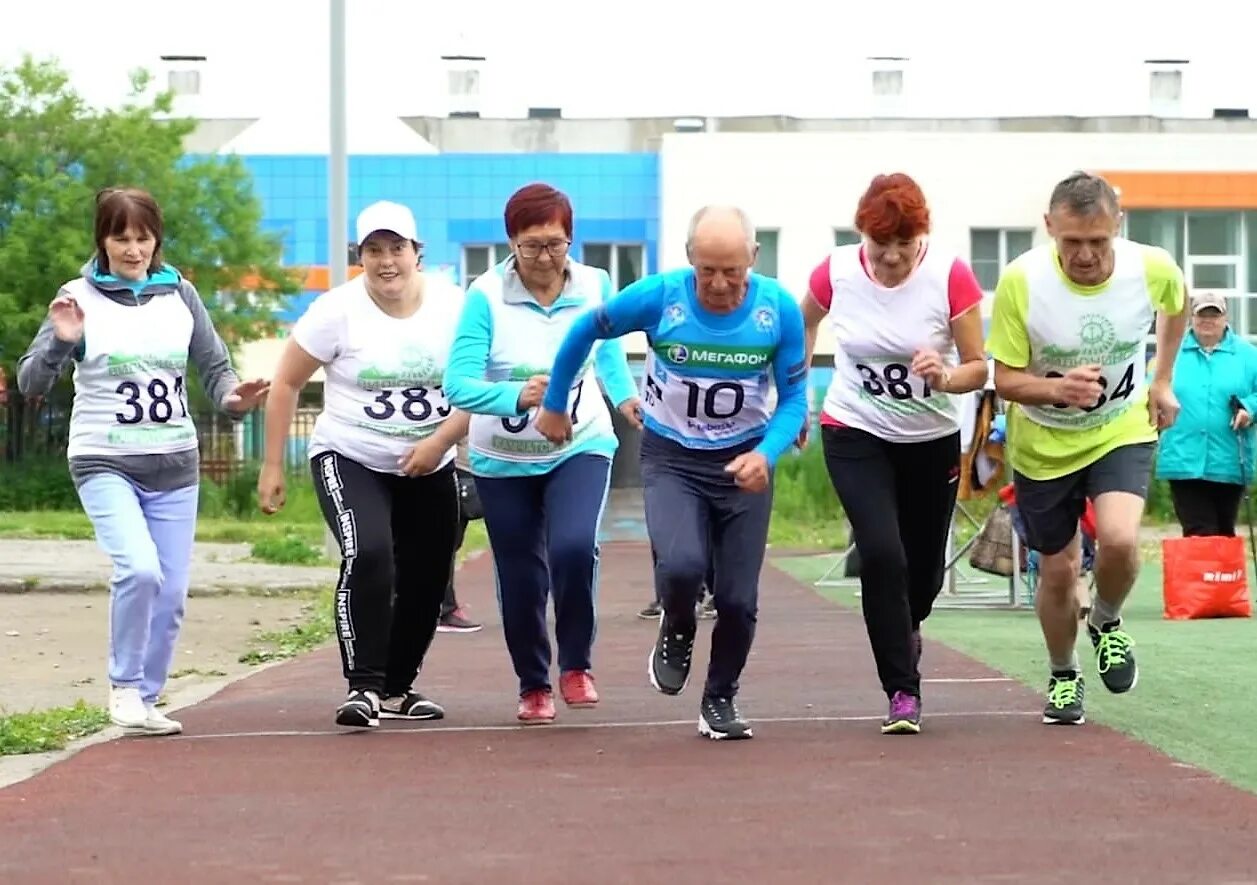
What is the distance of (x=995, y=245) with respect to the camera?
6462 centimetres

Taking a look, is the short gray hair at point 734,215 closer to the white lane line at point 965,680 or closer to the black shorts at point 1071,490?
the black shorts at point 1071,490

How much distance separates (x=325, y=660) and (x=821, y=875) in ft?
23.3

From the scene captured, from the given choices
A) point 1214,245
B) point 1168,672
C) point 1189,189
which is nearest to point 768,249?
point 1189,189

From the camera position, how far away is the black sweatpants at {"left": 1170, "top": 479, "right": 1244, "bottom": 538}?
16.5m

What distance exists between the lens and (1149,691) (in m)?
10.1

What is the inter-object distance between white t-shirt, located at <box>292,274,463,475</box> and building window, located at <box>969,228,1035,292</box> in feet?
183

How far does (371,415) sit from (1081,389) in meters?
2.50

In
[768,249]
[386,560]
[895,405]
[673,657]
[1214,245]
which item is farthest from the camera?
[1214,245]

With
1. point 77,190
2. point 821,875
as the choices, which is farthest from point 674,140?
point 821,875

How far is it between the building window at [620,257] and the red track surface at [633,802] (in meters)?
57.6

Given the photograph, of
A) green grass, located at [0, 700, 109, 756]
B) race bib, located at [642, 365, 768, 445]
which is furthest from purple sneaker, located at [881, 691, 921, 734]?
green grass, located at [0, 700, 109, 756]

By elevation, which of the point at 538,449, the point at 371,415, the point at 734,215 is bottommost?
the point at 538,449

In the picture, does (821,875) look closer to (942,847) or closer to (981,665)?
(942,847)

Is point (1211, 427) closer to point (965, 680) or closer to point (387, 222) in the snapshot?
point (965, 680)
